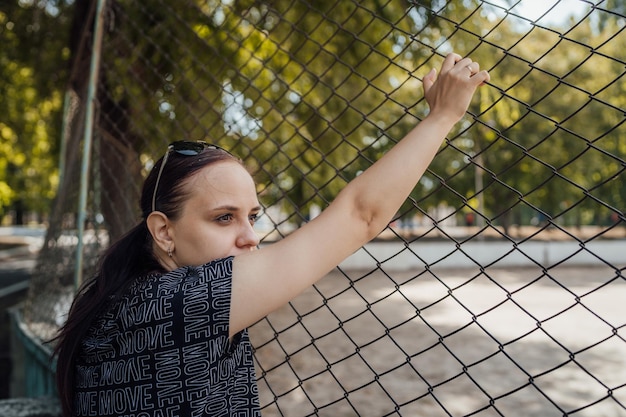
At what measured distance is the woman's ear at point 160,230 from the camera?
1.37 m

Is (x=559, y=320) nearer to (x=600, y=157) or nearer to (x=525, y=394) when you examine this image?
(x=525, y=394)

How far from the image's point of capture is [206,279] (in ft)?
3.79

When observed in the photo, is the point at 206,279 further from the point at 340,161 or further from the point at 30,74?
the point at 30,74

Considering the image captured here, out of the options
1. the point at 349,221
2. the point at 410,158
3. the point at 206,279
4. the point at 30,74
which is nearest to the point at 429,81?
the point at 410,158

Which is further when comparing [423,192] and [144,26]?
[423,192]

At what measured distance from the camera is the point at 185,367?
1.17 meters

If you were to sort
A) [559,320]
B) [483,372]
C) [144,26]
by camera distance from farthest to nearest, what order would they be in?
1. [559,320]
2. [483,372]
3. [144,26]

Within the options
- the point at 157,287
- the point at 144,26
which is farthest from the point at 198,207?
the point at 144,26

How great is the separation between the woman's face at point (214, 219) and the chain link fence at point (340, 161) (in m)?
0.61

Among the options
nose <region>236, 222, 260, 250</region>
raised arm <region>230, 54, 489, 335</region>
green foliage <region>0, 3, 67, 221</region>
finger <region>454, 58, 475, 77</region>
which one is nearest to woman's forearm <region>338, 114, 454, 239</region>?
raised arm <region>230, 54, 489, 335</region>

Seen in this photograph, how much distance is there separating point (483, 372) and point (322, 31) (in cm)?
380

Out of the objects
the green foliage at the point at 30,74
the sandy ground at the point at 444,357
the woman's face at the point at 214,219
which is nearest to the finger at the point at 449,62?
the woman's face at the point at 214,219

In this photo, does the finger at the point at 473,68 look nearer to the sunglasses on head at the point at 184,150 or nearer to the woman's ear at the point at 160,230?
the sunglasses on head at the point at 184,150

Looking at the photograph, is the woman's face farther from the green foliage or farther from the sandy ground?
the green foliage
